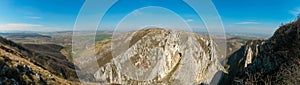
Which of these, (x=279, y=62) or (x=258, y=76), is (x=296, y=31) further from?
(x=258, y=76)

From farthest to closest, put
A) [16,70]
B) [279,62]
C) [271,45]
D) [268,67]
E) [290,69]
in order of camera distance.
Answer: [16,70] < [271,45] < [268,67] < [279,62] < [290,69]

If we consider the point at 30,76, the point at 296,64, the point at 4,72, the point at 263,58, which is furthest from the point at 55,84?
the point at 296,64

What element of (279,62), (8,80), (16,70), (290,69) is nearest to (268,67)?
(279,62)

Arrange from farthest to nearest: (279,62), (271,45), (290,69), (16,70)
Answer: (16,70), (271,45), (279,62), (290,69)

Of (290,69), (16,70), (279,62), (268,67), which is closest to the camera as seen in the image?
(290,69)

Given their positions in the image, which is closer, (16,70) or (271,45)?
(271,45)

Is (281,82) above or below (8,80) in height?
above

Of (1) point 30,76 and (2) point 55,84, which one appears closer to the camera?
(1) point 30,76

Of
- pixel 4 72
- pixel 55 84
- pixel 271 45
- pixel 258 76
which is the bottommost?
pixel 55 84

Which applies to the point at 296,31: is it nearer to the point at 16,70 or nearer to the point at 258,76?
the point at 258,76
